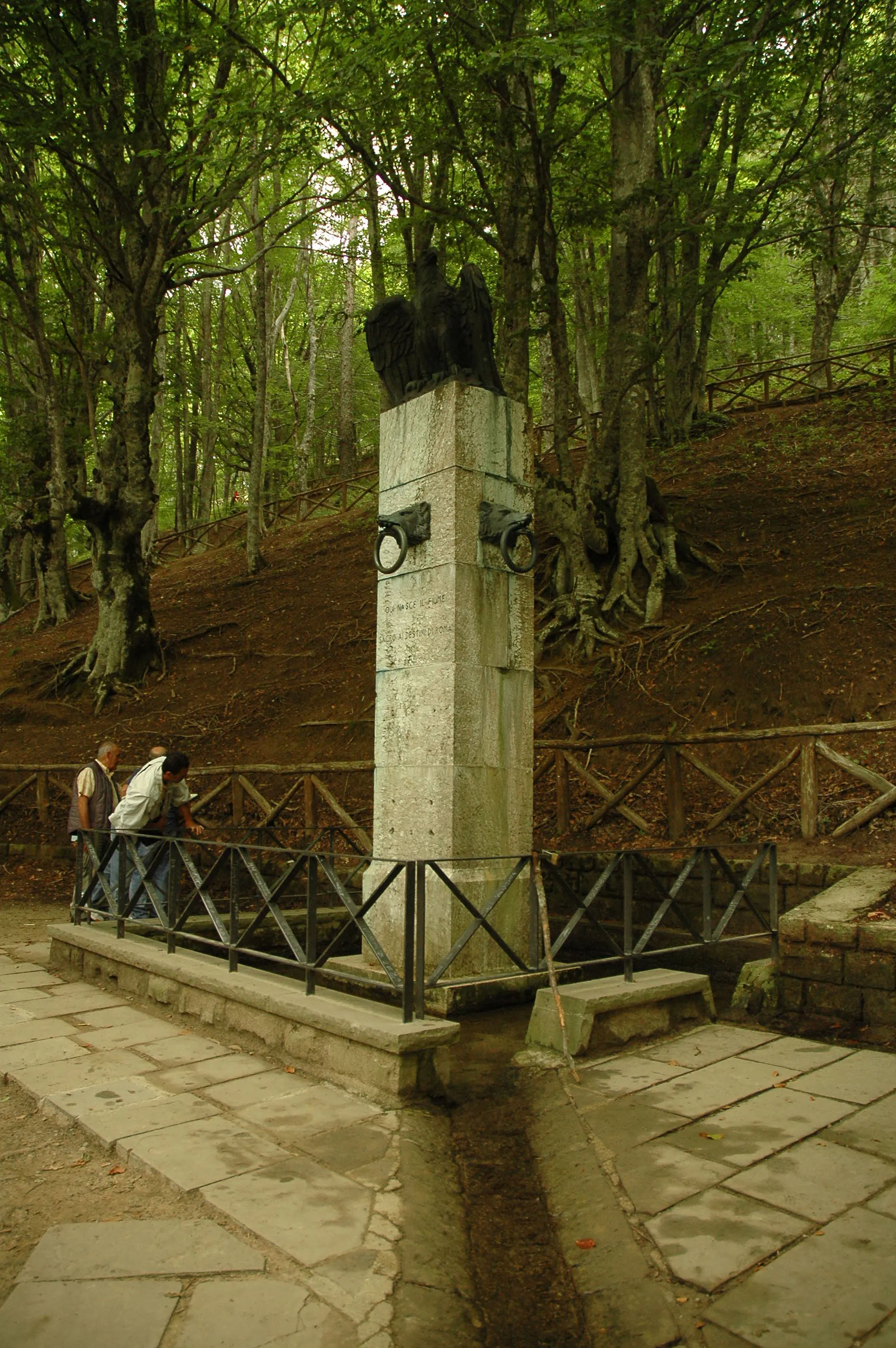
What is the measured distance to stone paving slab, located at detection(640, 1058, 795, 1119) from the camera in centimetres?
417

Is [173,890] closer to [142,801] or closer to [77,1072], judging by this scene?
[142,801]

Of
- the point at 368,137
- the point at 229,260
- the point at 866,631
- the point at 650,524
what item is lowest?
the point at 866,631

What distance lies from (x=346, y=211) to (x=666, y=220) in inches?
410

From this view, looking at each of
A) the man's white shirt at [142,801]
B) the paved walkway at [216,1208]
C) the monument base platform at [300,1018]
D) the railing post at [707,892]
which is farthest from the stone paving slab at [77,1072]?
the railing post at [707,892]

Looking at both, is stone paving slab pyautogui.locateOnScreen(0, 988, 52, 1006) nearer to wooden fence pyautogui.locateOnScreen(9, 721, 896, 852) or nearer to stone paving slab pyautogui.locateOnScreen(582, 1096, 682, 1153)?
wooden fence pyautogui.locateOnScreen(9, 721, 896, 852)

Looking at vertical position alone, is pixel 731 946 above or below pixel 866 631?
below

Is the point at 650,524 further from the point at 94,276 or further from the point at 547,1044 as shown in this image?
the point at 94,276

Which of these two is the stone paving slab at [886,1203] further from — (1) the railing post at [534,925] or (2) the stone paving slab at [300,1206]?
(1) the railing post at [534,925]

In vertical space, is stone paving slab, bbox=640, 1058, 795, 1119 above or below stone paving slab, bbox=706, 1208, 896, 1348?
above

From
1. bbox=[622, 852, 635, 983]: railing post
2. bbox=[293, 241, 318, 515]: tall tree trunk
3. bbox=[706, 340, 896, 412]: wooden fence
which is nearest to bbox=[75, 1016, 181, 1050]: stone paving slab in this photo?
bbox=[622, 852, 635, 983]: railing post

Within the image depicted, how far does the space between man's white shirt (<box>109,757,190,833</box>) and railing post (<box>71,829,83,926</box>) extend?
0.28m

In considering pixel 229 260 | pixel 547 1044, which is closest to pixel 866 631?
pixel 547 1044

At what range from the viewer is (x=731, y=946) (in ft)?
24.7

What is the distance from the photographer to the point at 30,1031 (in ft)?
17.9
